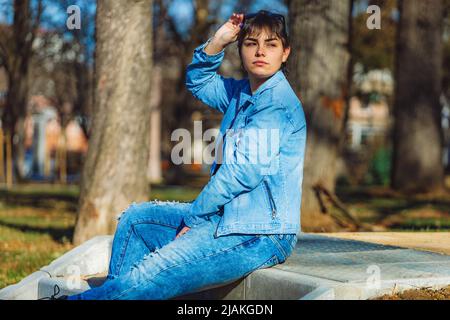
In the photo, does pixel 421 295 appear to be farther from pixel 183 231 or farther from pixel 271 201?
pixel 183 231

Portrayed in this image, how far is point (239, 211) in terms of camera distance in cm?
422

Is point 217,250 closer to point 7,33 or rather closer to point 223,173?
point 223,173

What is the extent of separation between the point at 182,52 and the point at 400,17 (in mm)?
11084

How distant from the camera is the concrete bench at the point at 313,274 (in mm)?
4082

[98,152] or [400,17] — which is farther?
[400,17]

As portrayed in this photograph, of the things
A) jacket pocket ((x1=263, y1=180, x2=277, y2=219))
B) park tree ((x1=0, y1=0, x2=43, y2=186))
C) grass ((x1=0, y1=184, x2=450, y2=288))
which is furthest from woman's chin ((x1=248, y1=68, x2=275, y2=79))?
park tree ((x1=0, y1=0, x2=43, y2=186))

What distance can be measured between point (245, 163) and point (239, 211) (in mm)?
252

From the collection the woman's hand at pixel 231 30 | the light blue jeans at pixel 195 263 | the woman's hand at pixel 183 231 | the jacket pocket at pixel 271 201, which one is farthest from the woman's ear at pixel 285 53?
the woman's hand at pixel 183 231

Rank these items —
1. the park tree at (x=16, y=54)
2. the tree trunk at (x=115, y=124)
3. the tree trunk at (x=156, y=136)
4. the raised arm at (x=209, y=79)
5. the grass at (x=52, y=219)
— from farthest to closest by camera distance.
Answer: the tree trunk at (x=156, y=136)
the park tree at (x=16, y=54)
the tree trunk at (x=115, y=124)
the grass at (x=52, y=219)
the raised arm at (x=209, y=79)

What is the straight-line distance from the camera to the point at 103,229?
797cm

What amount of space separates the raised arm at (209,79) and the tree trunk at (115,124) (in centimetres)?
309

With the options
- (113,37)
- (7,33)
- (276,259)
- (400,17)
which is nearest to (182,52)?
(7,33)

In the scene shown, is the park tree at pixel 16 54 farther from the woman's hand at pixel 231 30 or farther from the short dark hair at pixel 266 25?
the short dark hair at pixel 266 25

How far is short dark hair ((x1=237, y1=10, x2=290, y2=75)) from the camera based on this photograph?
14.8 feet
